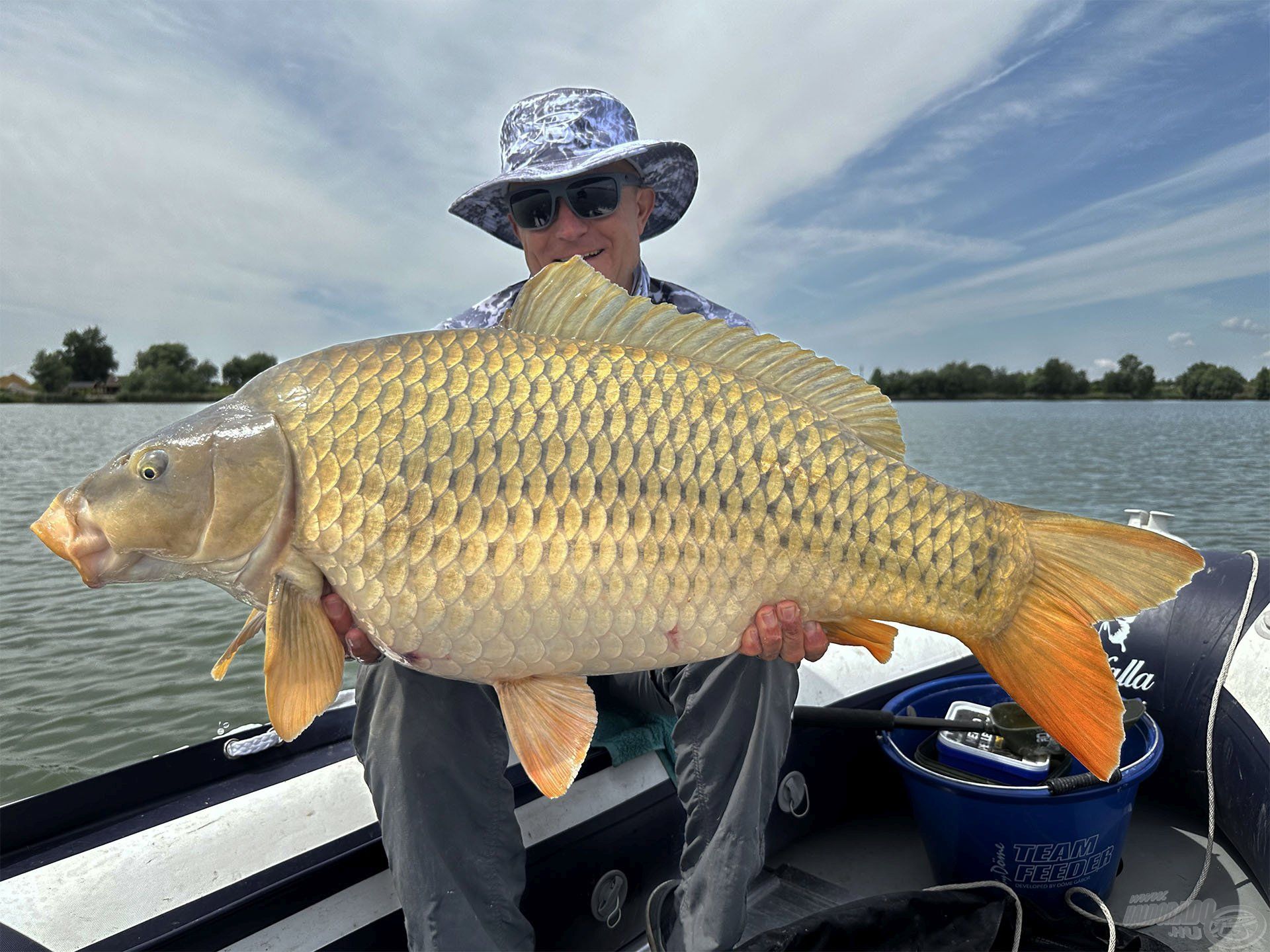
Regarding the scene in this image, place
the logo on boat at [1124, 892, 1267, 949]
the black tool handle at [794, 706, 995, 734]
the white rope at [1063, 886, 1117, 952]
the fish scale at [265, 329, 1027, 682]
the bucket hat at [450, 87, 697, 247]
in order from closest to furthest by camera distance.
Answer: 1. the fish scale at [265, 329, 1027, 682]
2. the white rope at [1063, 886, 1117, 952]
3. the logo on boat at [1124, 892, 1267, 949]
4. the black tool handle at [794, 706, 995, 734]
5. the bucket hat at [450, 87, 697, 247]

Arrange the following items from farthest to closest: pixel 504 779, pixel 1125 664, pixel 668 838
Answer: pixel 1125 664 < pixel 668 838 < pixel 504 779

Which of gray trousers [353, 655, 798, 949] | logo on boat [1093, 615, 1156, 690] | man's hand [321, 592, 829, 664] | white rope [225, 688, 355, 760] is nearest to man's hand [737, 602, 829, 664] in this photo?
man's hand [321, 592, 829, 664]

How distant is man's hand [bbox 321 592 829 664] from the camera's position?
1.42m

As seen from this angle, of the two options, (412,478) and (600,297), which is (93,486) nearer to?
(412,478)

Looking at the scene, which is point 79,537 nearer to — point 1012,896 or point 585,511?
point 585,511

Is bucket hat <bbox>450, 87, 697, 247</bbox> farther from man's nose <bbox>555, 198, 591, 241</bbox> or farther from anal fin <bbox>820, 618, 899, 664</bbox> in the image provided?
anal fin <bbox>820, 618, 899, 664</bbox>

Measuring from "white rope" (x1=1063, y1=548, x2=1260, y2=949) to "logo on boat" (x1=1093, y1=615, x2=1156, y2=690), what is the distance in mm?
215

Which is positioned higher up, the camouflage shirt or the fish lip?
the camouflage shirt

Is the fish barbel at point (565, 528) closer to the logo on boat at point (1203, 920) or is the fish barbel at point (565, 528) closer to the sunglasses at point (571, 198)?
the sunglasses at point (571, 198)

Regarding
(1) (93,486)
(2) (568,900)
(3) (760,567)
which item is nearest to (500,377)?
(3) (760,567)

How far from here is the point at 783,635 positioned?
59.1 inches

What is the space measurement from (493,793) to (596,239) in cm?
165

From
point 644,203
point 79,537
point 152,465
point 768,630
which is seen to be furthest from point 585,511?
point 644,203

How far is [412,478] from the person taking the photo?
1322 mm
